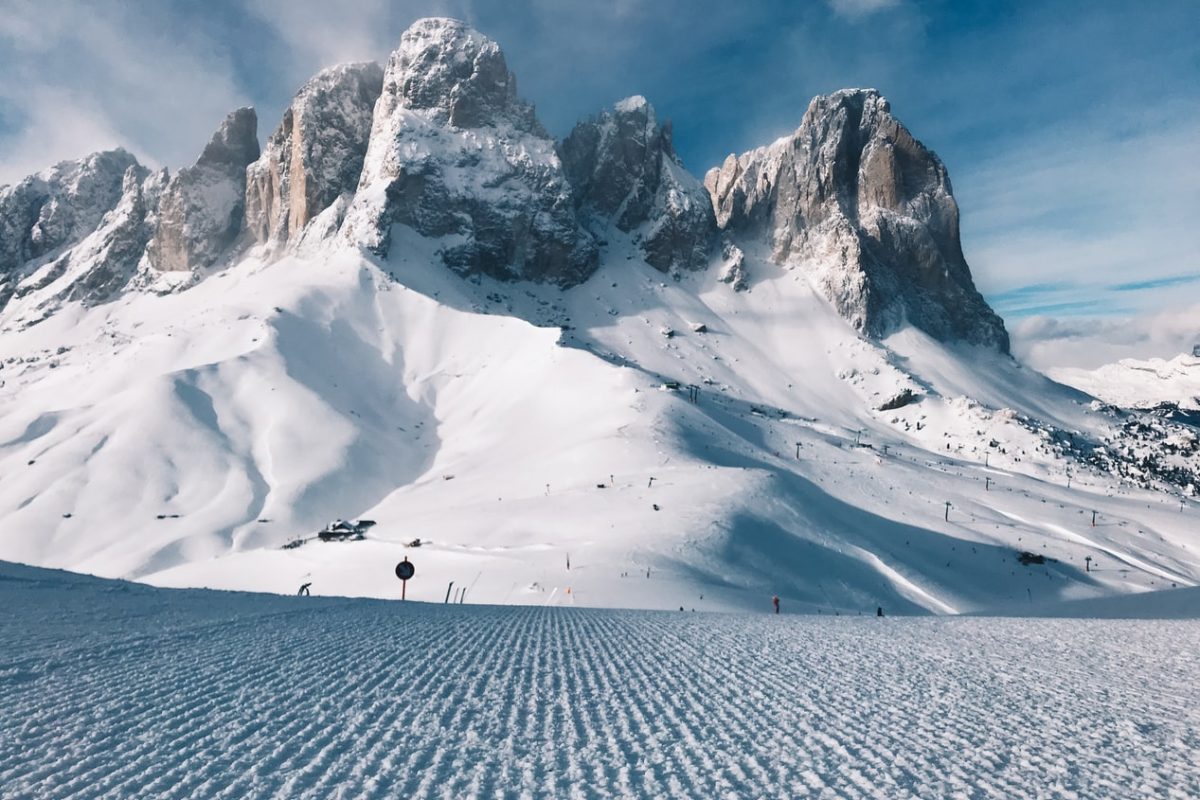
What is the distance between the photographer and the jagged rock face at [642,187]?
172 m

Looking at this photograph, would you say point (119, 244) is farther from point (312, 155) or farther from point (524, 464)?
point (524, 464)

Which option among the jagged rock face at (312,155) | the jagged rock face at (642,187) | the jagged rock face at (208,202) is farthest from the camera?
the jagged rock face at (642,187)

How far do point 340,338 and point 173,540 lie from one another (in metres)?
54.5

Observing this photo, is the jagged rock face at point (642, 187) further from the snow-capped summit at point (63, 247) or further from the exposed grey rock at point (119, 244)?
the snow-capped summit at point (63, 247)

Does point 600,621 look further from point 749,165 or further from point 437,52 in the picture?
point 749,165

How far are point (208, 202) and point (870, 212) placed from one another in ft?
557

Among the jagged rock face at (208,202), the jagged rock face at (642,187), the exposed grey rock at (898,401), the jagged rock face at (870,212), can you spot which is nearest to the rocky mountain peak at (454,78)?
the jagged rock face at (642,187)

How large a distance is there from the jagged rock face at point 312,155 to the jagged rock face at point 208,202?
7.50 meters

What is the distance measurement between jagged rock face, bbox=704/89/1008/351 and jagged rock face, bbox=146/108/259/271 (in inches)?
5140

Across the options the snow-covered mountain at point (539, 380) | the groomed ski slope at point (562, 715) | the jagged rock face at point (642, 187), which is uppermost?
the jagged rock face at point (642, 187)

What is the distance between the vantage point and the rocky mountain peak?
6250 inches

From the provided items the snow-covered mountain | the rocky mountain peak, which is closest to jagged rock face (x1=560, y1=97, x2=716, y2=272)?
the snow-covered mountain

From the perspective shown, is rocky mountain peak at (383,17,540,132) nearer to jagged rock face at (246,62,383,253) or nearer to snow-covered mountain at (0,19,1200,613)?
snow-covered mountain at (0,19,1200,613)

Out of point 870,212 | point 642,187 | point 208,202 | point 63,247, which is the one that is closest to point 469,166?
point 642,187
